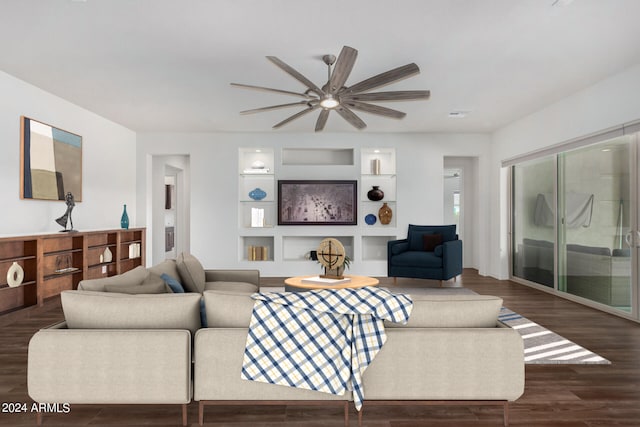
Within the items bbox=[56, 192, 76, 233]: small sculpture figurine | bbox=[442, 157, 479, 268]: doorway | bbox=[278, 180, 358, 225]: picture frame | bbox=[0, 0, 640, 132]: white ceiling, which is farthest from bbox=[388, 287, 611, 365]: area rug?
bbox=[56, 192, 76, 233]: small sculpture figurine

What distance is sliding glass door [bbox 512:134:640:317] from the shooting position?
447 cm

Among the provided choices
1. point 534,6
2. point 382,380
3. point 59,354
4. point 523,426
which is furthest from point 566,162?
point 59,354

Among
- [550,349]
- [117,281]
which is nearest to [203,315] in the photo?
[117,281]

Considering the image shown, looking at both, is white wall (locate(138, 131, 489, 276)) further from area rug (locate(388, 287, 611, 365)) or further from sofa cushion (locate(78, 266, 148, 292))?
sofa cushion (locate(78, 266, 148, 292))

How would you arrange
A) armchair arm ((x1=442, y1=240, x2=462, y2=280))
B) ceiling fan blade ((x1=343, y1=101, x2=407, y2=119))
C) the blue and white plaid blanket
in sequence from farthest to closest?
armchair arm ((x1=442, y1=240, x2=462, y2=280))
ceiling fan blade ((x1=343, y1=101, x2=407, y2=119))
the blue and white plaid blanket

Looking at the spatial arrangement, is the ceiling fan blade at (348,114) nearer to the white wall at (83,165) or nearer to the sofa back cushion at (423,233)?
the sofa back cushion at (423,233)

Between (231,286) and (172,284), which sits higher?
(172,284)

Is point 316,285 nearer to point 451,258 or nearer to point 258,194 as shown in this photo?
point 451,258

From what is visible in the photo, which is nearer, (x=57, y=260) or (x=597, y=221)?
(x=597, y=221)

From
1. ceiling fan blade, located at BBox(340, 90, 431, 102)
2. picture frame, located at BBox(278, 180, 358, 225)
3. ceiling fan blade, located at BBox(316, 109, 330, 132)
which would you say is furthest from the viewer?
picture frame, located at BBox(278, 180, 358, 225)

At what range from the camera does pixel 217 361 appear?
6.79 feet

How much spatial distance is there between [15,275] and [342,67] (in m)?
3.91

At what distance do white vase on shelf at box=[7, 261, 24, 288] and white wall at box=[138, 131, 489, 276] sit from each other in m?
3.05

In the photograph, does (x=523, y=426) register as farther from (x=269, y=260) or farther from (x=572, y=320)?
(x=269, y=260)
